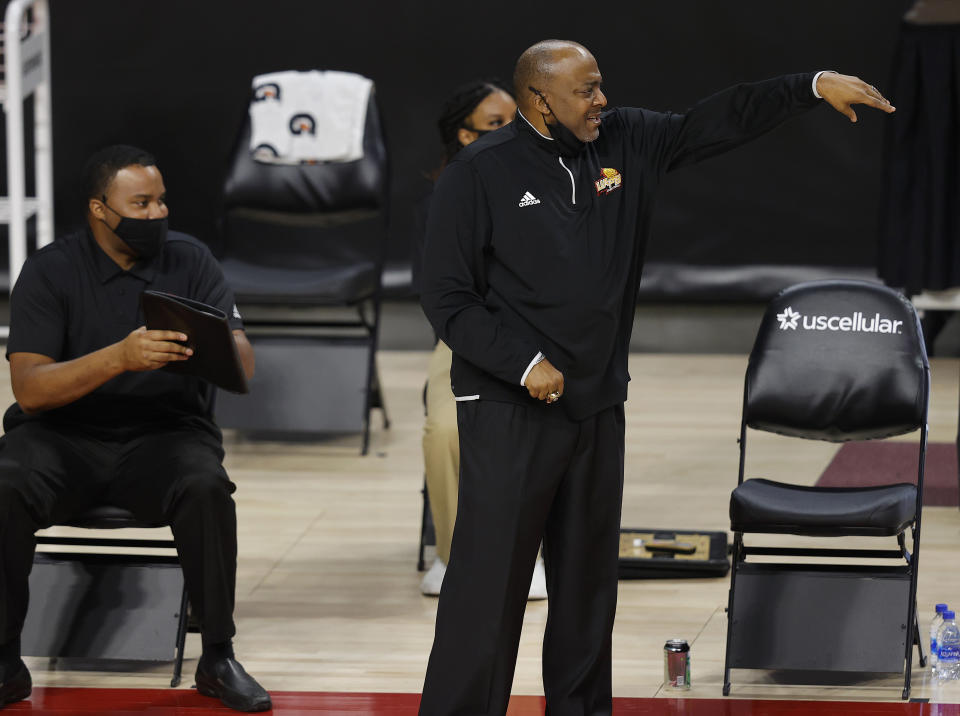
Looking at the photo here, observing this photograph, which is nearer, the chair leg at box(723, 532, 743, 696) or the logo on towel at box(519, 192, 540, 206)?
the logo on towel at box(519, 192, 540, 206)

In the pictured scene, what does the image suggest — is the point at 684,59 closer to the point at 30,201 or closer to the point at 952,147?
the point at 952,147

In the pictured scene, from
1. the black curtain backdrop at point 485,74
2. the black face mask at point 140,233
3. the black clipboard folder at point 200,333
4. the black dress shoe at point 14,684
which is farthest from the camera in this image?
the black curtain backdrop at point 485,74

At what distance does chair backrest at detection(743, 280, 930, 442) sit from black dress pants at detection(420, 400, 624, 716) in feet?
3.23

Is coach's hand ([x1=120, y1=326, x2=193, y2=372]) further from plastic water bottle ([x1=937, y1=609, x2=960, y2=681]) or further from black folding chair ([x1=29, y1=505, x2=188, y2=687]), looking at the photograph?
plastic water bottle ([x1=937, y1=609, x2=960, y2=681])

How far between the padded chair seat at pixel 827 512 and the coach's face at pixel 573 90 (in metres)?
1.12

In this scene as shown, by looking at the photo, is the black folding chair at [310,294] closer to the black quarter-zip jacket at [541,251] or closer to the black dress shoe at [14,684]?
the black dress shoe at [14,684]

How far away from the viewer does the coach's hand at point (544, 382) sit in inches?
113

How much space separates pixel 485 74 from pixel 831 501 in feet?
15.6

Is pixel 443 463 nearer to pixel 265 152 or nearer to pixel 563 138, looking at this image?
pixel 563 138

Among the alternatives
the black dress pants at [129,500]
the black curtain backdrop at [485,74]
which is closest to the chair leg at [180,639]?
the black dress pants at [129,500]

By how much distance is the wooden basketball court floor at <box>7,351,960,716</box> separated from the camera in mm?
3639

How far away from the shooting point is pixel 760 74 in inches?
314

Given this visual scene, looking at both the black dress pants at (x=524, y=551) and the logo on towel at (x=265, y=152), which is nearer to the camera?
the black dress pants at (x=524, y=551)

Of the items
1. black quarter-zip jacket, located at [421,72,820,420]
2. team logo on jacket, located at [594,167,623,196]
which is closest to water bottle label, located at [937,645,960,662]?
black quarter-zip jacket, located at [421,72,820,420]
